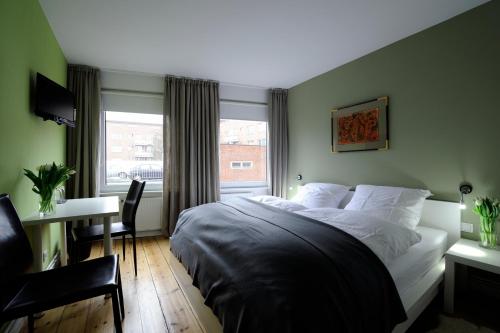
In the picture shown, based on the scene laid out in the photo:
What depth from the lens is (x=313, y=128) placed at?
4.02 metres

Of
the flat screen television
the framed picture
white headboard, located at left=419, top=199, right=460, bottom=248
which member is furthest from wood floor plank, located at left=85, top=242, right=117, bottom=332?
the framed picture

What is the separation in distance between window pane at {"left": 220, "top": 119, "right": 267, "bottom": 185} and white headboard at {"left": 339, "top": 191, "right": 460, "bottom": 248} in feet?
8.83

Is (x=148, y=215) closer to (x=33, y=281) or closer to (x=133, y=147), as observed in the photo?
(x=133, y=147)

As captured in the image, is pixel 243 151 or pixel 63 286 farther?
pixel 243 151

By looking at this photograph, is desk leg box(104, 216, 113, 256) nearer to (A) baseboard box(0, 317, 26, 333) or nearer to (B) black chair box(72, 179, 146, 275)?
(B) black chair box(72, 179, 146, 275)

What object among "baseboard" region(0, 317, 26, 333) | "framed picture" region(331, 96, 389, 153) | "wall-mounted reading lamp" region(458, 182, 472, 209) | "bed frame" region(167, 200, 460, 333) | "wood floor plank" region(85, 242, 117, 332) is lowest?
"wood floor plank" region(85, 242, 117, 332)

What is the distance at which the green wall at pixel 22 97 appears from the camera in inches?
64.6

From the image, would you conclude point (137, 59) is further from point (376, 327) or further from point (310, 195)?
point (376, 327)

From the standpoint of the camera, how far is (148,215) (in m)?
3.84

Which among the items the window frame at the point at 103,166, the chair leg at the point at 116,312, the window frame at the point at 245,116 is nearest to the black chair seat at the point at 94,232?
the chair leg at the point at 116,312

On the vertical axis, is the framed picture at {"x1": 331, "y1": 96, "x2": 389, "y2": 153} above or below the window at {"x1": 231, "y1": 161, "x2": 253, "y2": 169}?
above

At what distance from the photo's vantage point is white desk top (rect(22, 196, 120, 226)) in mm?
A: 1779

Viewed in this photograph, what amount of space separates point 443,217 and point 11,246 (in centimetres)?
332

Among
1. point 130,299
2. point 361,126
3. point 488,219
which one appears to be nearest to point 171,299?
point 130,299
